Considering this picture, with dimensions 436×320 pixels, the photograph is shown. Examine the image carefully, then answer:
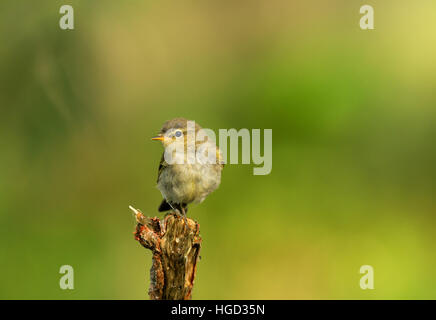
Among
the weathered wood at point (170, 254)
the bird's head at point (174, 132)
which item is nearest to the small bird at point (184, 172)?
the bird's head at point (174, 132)

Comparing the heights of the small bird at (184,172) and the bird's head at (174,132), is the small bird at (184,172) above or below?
below

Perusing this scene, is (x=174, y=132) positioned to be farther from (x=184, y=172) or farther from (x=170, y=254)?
(x=170, y=254)

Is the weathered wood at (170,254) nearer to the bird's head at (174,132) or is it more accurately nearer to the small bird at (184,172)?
the small bird at (184,172)

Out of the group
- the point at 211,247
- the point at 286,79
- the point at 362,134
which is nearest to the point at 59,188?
the point at 211,247

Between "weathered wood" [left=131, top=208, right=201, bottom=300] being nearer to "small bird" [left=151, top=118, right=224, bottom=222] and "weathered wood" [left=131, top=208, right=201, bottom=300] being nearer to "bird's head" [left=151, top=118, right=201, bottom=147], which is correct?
"small bird" [left=151, top=118, right=224, bottom=222]

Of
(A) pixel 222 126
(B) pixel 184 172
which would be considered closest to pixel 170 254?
(B) pixel 184 172

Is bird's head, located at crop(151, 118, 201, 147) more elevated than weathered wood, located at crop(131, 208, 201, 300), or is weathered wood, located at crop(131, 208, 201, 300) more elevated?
bird's head, located at crop(151, 118, 201, 147)

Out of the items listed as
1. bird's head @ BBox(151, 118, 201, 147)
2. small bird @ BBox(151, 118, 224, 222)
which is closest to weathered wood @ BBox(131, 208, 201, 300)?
small bird @ BBox(151, 118, 224, 222)
